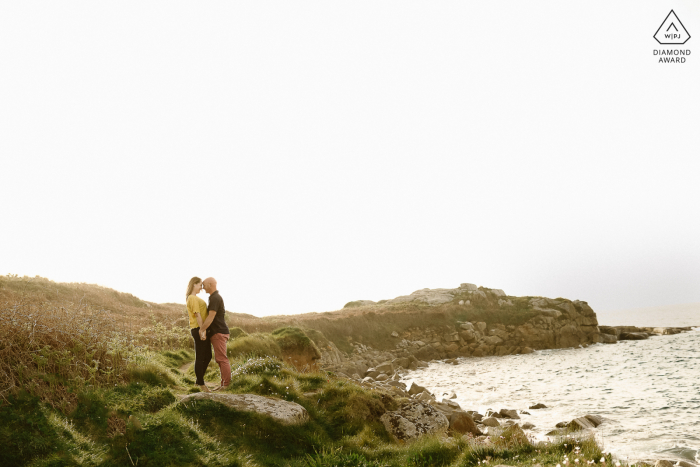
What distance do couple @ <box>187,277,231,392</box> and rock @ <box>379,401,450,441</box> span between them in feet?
16.2

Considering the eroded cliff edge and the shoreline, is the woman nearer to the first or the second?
the shoreline

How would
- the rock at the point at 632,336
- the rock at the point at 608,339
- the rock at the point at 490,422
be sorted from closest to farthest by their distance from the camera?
the rock at the point at 490,422
the rock at the point at 608,339
the rock at the point at 632,336

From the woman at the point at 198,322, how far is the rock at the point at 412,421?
5426mm

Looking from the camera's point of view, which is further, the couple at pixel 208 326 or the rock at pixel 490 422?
the rock at pixel 490 422

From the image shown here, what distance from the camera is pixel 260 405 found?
10.1m

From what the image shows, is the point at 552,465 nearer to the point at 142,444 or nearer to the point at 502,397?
the point at 142,444

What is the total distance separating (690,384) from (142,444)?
28409 mm

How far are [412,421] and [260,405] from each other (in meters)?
4.86

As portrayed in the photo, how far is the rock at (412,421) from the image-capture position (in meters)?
11.8

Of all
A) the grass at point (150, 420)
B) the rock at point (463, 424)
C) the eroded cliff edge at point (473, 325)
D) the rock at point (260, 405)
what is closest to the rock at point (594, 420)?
the rock at point (463, 424)

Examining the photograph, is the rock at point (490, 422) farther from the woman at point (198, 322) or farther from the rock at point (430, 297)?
the rock at point (430, 297)

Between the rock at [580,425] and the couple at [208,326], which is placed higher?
the couple at [208,326]

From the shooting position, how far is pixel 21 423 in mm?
7082

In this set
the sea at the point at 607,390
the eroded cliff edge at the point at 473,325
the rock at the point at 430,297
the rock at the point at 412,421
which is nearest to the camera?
the rock at the point at 412,421
